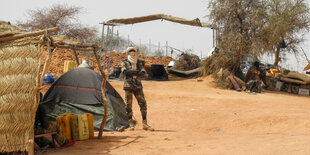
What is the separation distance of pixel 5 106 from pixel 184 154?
2617mm

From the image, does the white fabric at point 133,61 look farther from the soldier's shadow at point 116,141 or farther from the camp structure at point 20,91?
the camp structure at point 20,91

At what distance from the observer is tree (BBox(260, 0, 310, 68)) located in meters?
17.4

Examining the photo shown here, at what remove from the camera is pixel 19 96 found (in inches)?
187

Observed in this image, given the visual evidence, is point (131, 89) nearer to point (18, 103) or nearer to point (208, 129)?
point (208, 129)

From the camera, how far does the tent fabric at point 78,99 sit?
7.98 metres

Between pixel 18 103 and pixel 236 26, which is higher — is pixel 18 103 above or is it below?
below

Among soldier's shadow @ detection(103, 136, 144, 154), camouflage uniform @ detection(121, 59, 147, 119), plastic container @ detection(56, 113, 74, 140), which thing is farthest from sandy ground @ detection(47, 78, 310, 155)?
camouflage uniform @ detection(121, 59, 147, 119)

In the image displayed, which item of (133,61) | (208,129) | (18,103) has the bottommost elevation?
(208,129)

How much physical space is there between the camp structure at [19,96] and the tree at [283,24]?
14.6 m

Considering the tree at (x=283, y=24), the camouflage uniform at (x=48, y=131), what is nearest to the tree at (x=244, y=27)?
the tree at (x=283, y=24)

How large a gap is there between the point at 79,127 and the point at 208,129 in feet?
11.3

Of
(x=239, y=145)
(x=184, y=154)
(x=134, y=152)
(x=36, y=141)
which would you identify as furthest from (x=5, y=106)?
(x=239, y=145)

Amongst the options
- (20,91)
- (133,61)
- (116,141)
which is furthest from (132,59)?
(20,91)

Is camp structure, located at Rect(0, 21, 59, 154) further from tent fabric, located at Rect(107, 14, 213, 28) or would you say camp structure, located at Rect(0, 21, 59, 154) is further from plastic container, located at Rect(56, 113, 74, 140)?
tent fabric, located at Rect(107, 14, 213, 28)
